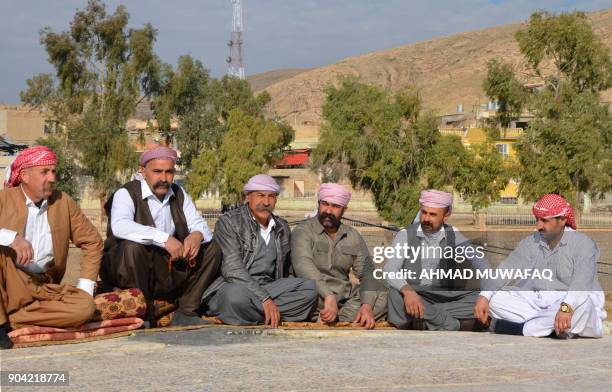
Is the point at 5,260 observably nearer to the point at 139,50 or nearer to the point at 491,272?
the point at 491,272

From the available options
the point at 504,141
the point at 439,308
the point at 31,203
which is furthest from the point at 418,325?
the point at 504,141

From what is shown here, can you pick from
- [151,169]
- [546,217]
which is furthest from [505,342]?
[151,169]

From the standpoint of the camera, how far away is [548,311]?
19.3 feet

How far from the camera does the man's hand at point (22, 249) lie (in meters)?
4.92

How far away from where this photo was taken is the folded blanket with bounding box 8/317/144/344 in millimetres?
4984

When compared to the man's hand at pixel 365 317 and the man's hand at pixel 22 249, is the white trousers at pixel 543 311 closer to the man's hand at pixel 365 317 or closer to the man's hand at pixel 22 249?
the man's hand at pixel 365 317

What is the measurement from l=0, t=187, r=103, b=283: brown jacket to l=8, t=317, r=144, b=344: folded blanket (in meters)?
0.31

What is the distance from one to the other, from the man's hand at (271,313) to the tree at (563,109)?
2734 cm

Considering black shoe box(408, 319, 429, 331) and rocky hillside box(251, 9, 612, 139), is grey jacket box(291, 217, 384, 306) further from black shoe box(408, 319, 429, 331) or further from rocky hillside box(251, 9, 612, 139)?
rocky hillside box(251, 9, 612, 139)

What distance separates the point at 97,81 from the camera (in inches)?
1544

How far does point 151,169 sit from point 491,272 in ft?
8.35

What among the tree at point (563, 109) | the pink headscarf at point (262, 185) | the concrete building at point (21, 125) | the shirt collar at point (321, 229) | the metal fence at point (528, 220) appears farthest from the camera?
the concrete building at point (21, 125)

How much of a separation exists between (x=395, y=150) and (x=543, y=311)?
2737 cm

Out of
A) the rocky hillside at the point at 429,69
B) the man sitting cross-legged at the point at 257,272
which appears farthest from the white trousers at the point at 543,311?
the rocky hillside at the point at 429,69
